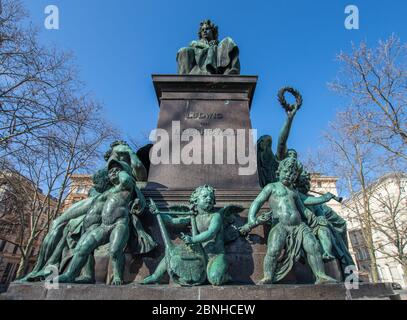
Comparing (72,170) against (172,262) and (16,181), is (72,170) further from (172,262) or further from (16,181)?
(172,262)

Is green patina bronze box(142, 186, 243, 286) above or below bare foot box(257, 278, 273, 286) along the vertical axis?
above

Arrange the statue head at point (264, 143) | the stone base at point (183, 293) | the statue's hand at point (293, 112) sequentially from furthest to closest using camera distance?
the statue head at point (264, 143)
the statue's hand at point (293, 112)
the stone base at point (183, 293)

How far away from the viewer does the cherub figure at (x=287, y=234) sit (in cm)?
331

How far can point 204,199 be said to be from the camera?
3.61 metres

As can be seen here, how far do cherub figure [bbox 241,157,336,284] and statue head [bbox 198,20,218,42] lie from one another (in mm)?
5137

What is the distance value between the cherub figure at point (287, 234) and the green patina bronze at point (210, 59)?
3.70m

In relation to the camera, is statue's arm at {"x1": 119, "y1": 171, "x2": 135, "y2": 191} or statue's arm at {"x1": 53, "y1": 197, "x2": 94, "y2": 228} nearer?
statue's arm at {"x1": 119, "y1": 171, "x2": 135, "y2": 191}

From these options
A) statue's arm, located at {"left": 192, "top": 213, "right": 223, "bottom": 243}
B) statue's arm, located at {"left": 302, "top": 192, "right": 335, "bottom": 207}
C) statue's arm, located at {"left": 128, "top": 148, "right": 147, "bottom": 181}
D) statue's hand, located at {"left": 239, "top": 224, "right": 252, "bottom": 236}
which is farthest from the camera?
statue's arm, located at {"left": 128, "top": 148, "right": 147, "bottom": 181}

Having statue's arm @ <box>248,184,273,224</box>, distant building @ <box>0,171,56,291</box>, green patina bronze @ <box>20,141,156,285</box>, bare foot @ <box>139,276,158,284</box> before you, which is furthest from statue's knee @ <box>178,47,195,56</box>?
distant building @ <box>0,171,56,291</box>

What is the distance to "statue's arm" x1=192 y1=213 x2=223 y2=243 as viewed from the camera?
124 inches

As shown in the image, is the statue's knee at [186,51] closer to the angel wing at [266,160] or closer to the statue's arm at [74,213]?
the angel wing at [266,160]

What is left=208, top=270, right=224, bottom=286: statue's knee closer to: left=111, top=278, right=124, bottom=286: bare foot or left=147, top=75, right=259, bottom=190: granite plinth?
left=111, top=278, right=124, bottom=286: bare foot

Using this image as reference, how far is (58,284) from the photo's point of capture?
9.75 ft

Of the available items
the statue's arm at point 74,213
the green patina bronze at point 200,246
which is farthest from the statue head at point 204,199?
the statue's arm at point 74,213
